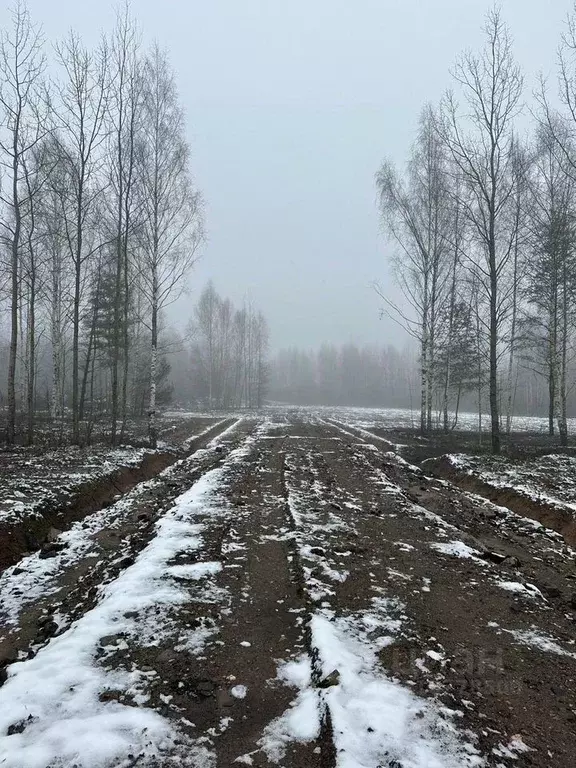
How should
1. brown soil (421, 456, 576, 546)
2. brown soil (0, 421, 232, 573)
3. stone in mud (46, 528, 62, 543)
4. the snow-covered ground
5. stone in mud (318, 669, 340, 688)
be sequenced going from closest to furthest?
stone in mud (318, 669, 340, 688) < brown soil (0, 421, 232, 573) < stone in mud (46, 528, 62, 543) < brown soil (421, 456, 576, 546) < the snow-covered ground

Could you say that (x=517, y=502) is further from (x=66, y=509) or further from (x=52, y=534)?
(x=66, y=509)

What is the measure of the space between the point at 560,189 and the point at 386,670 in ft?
75.5

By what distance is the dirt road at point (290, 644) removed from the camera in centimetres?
256

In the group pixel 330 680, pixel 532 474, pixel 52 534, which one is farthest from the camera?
pixel 532 474

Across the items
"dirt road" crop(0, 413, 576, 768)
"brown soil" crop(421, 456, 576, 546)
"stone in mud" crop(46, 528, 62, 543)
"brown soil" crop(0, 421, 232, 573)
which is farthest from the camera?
"brown soil" crop(421, 456, 576, 546)

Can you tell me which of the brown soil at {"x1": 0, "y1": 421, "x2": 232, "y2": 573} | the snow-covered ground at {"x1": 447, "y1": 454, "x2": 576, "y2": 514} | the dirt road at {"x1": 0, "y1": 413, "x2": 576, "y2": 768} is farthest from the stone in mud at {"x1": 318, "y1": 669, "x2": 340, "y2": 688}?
the snow-covered ground at {"x1": 447, "y1": 454, "x2": 576, "y2": 514}

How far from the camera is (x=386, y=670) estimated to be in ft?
10.8

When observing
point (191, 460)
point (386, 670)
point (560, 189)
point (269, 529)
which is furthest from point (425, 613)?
point (560, 189)

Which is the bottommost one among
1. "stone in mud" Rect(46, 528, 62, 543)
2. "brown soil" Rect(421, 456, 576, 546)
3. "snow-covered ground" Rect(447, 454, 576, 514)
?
"stone in mud" Rect(46, 528, 62, 543)

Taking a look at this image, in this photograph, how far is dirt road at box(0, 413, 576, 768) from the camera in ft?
8.41

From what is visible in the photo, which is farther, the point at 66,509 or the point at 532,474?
the point at 532,474

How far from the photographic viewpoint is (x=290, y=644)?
12.0ft

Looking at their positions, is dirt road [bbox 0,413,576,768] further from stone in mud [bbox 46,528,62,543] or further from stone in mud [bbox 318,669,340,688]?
stone in mud [bbox 46,528,62,543]

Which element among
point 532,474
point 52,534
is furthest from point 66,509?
point 532,474
